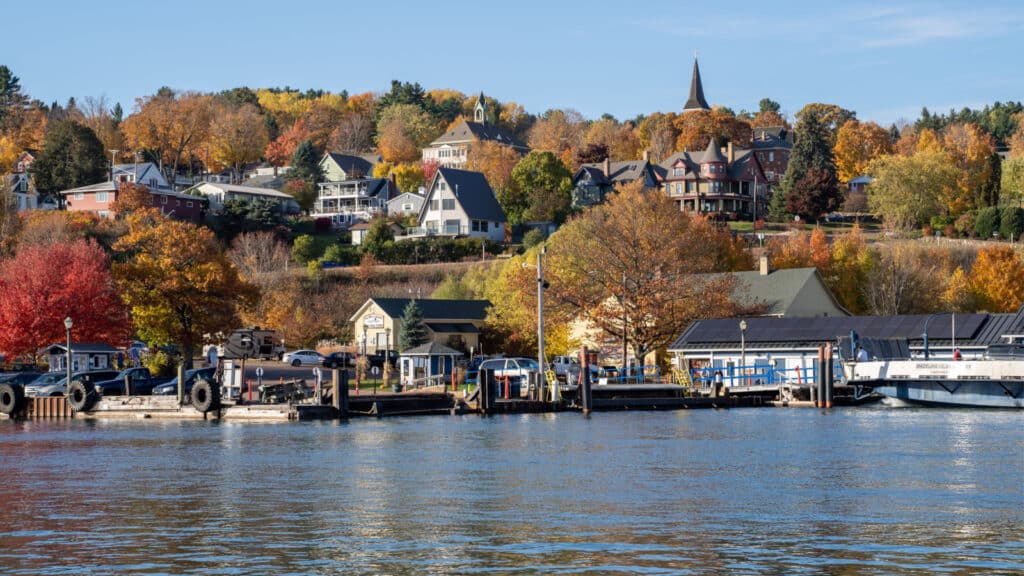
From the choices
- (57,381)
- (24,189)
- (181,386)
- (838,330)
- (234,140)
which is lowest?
(181,386)

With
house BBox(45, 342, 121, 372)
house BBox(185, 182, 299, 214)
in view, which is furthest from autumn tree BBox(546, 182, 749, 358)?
house BBox(185, 182, 299, 214)

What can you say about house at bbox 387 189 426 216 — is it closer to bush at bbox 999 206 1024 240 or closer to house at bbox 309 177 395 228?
house at bbox 309 177 395 228

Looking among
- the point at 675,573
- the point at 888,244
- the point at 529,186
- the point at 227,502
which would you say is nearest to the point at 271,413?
the point at 227,502

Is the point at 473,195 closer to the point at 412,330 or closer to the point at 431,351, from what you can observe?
the point at 412,330

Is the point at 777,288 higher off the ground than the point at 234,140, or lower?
lower

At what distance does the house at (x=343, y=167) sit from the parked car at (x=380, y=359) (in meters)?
83.4

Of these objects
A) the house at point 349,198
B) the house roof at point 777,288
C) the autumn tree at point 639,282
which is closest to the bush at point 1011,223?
the house roof at point 777,288

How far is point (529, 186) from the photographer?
14300 centimetres

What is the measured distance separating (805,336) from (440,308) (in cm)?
3637

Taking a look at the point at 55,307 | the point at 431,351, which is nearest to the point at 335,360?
the point at 431,351

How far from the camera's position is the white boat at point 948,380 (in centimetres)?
6069

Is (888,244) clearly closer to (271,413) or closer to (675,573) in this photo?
(271,413)

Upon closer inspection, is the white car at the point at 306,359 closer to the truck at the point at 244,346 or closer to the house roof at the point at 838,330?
the truck at the point at 244,346

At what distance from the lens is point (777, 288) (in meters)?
87.8
